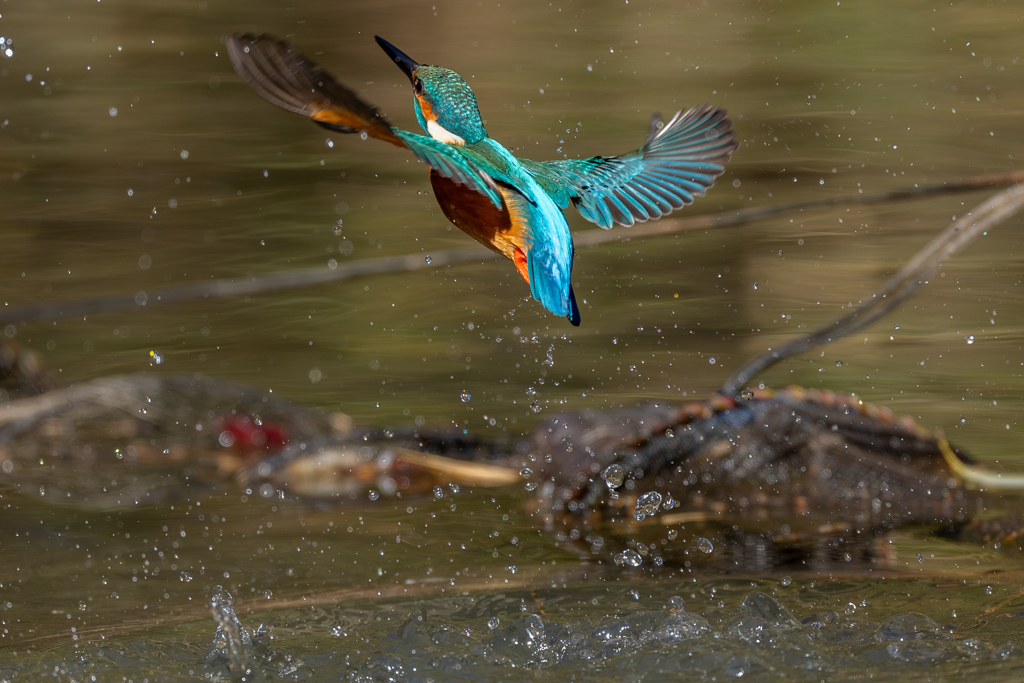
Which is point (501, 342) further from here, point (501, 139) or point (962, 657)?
point (962, 657)

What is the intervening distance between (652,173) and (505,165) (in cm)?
29

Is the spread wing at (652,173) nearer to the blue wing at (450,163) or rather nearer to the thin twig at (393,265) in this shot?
the blue wing at (450,163)

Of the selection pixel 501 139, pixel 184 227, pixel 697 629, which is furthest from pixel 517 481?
pixel 184 227

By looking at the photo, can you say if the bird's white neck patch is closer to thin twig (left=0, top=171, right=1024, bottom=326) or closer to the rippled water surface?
the rippled water surface

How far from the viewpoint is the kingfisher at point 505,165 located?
3.05 feet

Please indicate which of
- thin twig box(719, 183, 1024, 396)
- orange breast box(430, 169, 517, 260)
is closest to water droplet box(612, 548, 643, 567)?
thin twig box(719, 183, 1024, 396)

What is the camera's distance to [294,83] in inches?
36.7

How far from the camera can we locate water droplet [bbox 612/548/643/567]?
2.07 meters

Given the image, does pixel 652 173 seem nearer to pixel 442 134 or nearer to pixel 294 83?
pixel 442 134

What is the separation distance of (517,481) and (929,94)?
8.40ft

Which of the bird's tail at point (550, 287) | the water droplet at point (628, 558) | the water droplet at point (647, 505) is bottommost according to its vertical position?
the water droplet at point (628, 558)

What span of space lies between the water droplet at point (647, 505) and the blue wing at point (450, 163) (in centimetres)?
135

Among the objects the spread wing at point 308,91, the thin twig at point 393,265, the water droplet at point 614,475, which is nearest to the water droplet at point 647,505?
the water droplet at point 614,475

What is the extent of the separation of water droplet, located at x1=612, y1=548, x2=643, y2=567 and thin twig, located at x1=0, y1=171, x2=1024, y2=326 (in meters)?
0.60
